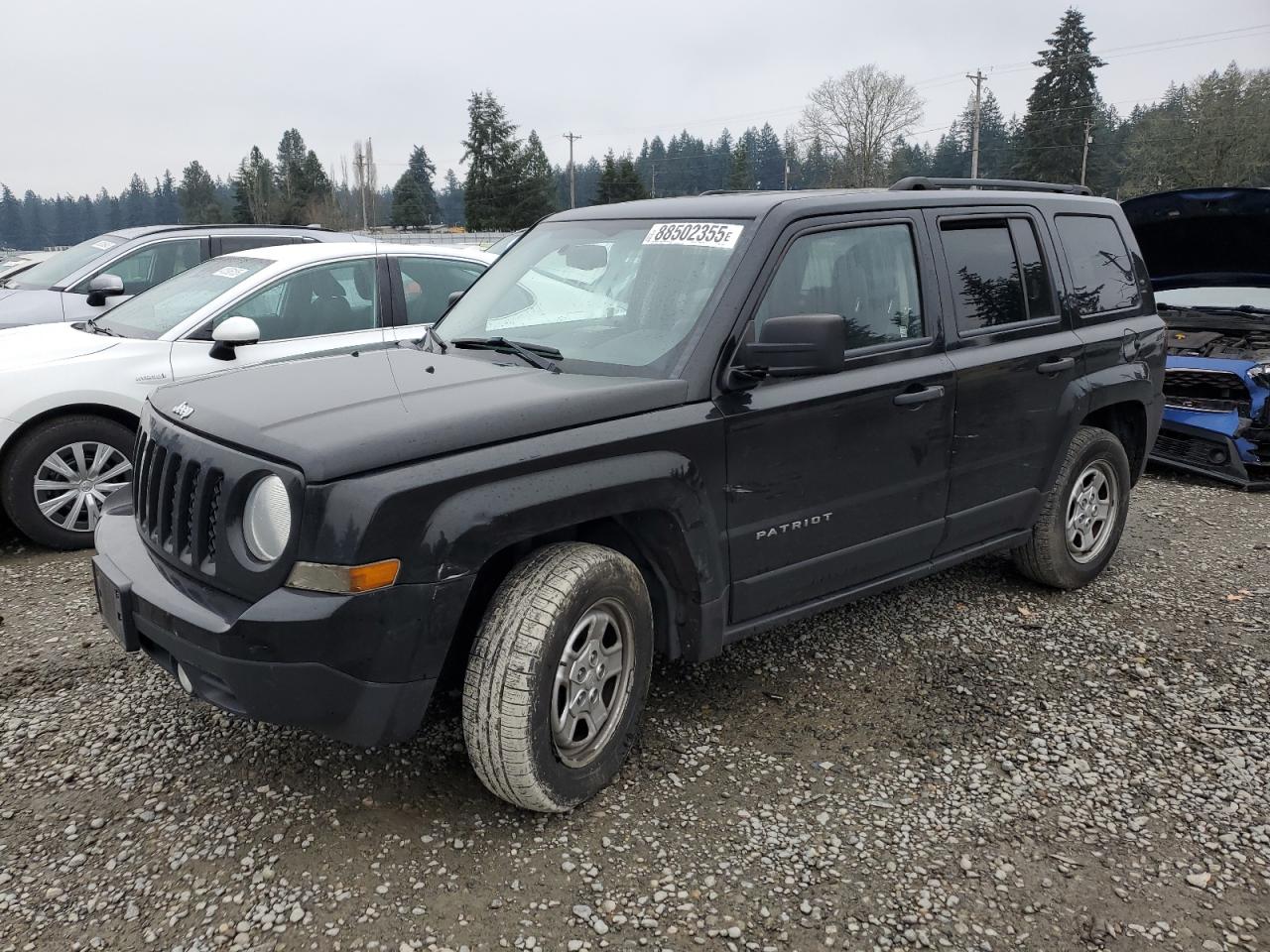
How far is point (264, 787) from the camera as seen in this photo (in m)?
3.25

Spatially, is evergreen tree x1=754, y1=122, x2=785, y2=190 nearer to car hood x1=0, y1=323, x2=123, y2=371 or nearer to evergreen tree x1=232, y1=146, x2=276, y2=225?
evergreen tree x1=232, y1=146, x2=276, y2=225

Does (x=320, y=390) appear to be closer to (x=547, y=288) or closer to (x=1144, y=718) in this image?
(x=547, y=288)

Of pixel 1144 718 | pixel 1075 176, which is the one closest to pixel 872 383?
pixel 1144 718

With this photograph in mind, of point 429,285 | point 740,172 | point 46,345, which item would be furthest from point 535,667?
point 740,172

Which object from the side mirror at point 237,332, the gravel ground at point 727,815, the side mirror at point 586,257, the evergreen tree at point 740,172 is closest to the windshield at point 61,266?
the side mirror at point 237,332

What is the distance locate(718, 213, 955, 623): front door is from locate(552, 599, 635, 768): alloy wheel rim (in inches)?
19.4

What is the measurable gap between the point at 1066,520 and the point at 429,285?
4.32 meters

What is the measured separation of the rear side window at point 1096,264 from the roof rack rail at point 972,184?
0.57 feet

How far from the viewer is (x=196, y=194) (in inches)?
3676

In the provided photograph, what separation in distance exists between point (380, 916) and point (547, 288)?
7.95ft

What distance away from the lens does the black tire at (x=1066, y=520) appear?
485 centimetres

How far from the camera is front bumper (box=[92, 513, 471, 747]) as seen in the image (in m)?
2.60

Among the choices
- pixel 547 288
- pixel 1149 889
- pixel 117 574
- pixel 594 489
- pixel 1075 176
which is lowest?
pixel 1149 889

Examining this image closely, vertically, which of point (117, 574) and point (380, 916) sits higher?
point (117, 574)
